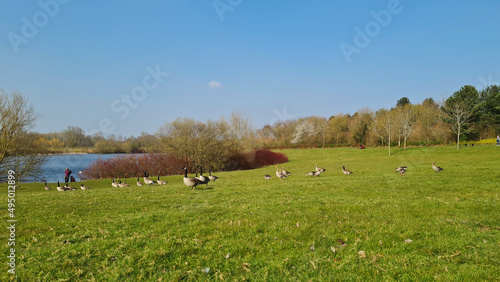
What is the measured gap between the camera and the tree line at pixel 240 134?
3722cm

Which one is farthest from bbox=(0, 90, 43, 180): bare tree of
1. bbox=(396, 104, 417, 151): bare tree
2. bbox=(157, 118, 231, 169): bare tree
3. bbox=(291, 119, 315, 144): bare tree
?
bbox=(291, 119, 315, 144): bare tree

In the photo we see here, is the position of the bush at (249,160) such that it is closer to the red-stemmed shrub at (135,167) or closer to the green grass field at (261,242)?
the red-stemmed shrub at (135,167)

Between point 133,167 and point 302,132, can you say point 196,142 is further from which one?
point 302,132

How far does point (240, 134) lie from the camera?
63.8 metres

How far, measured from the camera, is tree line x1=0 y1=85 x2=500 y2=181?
122ft

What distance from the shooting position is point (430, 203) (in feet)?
36.4

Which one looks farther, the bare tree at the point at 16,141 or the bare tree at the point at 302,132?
the bare tree at the point at 302,132

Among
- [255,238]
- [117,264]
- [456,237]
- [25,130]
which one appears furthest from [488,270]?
[25,130]

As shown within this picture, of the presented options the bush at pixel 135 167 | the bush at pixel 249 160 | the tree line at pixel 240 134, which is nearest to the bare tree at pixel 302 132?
the tree line at pixel 240 134

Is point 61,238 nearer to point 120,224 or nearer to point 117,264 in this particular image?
point 120,224

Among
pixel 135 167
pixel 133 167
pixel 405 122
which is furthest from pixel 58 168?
pixel 405 122

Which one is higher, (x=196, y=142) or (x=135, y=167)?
(x=196, y=142)

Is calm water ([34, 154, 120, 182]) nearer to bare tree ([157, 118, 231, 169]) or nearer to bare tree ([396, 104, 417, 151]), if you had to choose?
bare tree ([157, 118, 231, 169])

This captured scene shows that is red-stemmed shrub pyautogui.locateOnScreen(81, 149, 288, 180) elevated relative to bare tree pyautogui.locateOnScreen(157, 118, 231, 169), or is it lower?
lower
